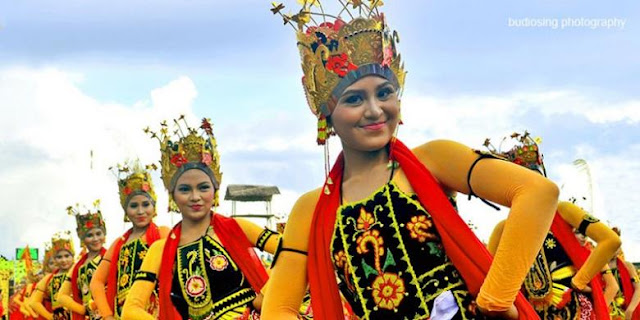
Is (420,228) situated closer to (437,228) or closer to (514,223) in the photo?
(437,228)

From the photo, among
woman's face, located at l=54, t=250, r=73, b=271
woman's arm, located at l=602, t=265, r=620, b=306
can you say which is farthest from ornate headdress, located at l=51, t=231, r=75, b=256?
woman's arm, located at l=602, t=265, r=620, b=306

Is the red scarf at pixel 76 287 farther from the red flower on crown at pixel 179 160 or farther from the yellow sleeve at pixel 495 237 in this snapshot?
the yellow sleeve at pixel 495 237

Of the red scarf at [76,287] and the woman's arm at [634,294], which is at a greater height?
the red scarf at [76,287]

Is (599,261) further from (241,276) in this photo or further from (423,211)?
(423,211)

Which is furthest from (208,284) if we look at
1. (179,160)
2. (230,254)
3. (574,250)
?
(574,250)

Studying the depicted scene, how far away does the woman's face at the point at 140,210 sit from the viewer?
1055 cm

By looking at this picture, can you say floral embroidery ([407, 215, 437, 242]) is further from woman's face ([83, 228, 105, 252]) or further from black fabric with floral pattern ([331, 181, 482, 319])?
woman's face ([83, 228, 105, 252])

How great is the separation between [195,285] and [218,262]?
250 mm

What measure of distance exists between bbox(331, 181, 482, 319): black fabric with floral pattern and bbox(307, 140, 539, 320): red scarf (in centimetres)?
6

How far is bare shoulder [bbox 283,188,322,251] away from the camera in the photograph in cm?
482

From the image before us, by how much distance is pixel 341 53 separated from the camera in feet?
15.4

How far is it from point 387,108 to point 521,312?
1122mm

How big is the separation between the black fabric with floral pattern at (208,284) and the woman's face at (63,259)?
877 centimetres

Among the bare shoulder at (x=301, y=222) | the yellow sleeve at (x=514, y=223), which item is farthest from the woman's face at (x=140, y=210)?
the yellow sleeve at (x=514, y=223)
